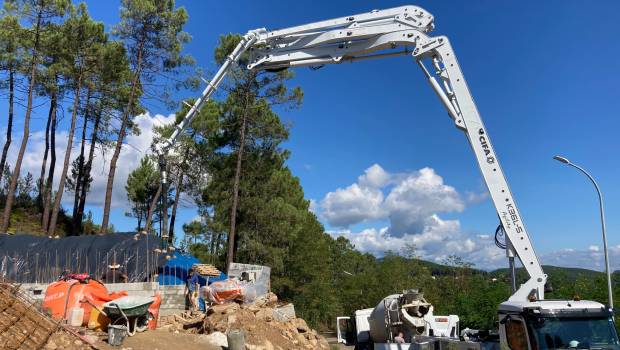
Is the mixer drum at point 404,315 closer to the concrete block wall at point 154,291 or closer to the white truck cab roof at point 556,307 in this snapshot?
the white truck cab roof at point 556,307

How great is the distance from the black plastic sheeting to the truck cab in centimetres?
1328

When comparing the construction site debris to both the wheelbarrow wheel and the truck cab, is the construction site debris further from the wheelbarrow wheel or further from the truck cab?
the truck cab

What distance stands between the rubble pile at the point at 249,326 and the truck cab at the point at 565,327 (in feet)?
24.4

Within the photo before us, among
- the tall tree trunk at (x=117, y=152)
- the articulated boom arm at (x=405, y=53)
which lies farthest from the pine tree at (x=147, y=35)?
the articulated boom arm at (x=405, y=53)

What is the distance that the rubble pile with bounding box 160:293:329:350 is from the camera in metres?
13.6

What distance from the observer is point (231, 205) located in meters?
28.5

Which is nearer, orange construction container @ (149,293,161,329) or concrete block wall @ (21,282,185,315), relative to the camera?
orange construction container @ (149,293,161,329)

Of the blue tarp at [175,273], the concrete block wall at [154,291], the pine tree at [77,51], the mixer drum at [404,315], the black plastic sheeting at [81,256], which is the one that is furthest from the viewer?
the pine tree at [77,51]

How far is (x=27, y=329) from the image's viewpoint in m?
9.84

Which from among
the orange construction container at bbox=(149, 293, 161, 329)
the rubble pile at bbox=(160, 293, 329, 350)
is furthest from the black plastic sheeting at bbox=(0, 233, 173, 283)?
the orange construction container at bbox=(149, 293, 161, 329)

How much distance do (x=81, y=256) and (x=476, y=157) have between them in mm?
14777

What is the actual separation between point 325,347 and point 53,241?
1095 cm

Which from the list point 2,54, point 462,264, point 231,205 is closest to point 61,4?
point 2,54

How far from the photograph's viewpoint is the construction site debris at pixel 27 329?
30.6 feet
